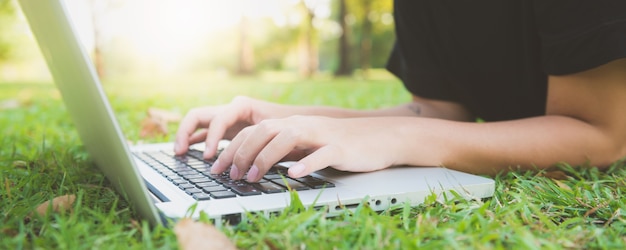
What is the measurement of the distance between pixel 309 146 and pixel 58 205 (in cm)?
51

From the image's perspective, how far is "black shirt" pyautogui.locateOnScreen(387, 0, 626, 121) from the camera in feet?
4.67

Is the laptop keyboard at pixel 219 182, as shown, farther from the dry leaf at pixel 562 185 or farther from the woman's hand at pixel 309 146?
the dry leaf at pixel 562 185

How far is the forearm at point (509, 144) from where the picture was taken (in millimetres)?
1465

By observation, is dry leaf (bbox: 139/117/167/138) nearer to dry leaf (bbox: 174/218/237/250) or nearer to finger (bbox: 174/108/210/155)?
finger (bbox: 174/108/210/155)

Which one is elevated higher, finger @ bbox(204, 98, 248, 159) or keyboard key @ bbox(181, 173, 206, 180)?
finger @ bbox(204, 98, 248, 159)

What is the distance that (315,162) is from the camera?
1.18m

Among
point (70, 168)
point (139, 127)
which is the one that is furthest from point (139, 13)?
point (70, 168)

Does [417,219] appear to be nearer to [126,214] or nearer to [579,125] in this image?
[126,214]

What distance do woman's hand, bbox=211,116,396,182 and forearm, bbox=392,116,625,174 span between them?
13 centimetres

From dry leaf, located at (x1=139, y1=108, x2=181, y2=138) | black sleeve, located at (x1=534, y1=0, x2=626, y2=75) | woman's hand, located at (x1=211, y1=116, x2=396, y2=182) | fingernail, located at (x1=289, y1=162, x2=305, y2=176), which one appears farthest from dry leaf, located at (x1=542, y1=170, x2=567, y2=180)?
dry leaf, located at (x1=139, y1=108, x2=181, y2=138)

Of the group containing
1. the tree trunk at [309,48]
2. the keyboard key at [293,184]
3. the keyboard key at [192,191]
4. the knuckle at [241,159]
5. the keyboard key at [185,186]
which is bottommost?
the tree trunk at [309,48]

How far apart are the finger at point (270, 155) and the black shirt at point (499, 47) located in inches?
30.7

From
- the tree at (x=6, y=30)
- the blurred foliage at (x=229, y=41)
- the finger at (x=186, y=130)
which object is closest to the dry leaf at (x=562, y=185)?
the finger at (x=186, y=130)

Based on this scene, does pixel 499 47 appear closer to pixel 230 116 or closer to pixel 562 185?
pixel 562 185
